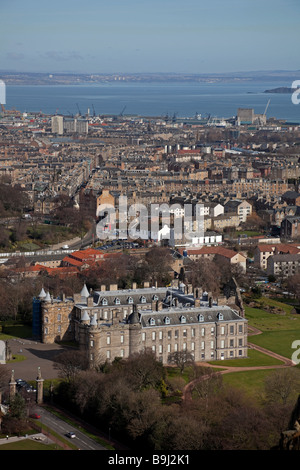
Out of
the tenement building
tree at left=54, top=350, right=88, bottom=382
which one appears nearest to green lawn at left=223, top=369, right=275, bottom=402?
the tenement building

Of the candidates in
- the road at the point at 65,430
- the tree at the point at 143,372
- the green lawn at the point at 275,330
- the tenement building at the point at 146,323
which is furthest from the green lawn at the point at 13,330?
the green lawn at the point at 275,330

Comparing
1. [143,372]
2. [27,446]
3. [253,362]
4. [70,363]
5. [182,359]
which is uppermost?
[143,372]

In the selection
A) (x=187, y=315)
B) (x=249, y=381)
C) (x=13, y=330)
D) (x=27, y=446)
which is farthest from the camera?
(x=13, y=330)

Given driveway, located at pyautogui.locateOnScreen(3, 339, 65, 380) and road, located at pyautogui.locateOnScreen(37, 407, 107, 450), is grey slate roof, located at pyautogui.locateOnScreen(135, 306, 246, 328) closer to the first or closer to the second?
driveway, located at pyautogui.locateOnScreen(3, 339, 65, 380)

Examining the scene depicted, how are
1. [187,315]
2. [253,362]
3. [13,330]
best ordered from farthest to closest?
[13,330], [187,315], [253,362]

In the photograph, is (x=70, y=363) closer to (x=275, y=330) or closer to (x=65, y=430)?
(x=65, y=430)

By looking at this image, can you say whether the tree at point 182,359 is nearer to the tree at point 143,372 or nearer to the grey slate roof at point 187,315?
the grey slate roof at point 187,315

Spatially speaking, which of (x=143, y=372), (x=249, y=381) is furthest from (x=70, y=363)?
(x=249, y=381)
